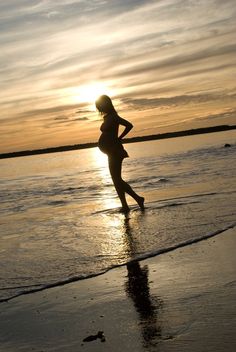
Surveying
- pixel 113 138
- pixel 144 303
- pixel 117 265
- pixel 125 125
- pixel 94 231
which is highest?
pixel 125 125

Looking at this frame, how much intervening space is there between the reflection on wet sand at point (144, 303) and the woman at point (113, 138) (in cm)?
417

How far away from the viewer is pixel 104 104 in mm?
8922

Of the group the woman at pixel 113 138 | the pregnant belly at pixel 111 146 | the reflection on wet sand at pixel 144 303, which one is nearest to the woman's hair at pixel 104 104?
the woman at pixel 113 138

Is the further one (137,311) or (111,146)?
(111,146)

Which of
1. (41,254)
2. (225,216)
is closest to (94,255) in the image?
(41,254)

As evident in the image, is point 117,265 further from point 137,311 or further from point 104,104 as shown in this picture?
point 104,104

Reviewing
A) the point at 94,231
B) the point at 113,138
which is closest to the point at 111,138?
the point at 113,138

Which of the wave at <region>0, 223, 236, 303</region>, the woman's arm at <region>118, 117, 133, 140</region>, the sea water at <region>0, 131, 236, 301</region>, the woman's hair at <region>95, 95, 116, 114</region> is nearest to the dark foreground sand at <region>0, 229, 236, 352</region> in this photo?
the wave at <region>0, 223, 236, 303</region>

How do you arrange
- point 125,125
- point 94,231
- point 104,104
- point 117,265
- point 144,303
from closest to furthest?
point 144,303, point 117,265, point 94,231, point 104,104, point 125,125

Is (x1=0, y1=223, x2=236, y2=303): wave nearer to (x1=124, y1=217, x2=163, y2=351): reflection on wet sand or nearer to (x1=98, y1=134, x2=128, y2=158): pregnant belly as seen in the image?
(x1=124, y1=217, x2=163, y2=351): reflection on wet sand

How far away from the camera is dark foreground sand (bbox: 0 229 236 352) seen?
2.99 metres

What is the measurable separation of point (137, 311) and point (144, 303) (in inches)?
7.5

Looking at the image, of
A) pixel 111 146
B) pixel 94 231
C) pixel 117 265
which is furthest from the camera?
pixel 111 146

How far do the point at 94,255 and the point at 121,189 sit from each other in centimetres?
363
